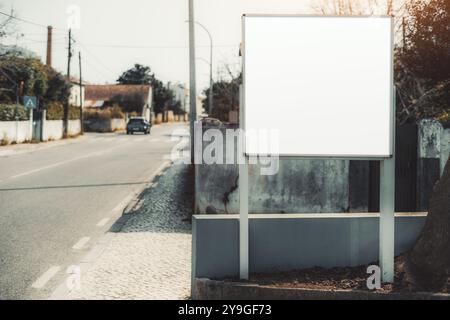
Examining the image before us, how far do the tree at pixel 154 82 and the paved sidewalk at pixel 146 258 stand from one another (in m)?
94.6

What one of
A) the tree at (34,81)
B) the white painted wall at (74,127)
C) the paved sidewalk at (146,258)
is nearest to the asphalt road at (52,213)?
the paved sidewalk at (146,258)

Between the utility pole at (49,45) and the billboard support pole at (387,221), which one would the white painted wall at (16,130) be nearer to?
the utility pole at (49,45)

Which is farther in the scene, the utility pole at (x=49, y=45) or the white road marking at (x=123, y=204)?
the utility pole at (x=49, y=45)

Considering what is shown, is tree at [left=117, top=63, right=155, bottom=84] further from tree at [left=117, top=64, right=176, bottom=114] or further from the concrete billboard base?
A: the concrete billboard base

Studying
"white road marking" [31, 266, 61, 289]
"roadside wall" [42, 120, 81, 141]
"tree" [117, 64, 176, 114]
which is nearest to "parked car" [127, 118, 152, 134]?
"roadside wall" [42, 120, 81, 141]

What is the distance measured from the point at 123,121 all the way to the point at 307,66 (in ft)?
209

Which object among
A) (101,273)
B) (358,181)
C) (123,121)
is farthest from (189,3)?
(123,121)

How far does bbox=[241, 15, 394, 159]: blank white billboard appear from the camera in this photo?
4.98m

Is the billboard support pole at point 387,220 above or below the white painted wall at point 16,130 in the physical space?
below

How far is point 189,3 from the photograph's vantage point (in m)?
18.4

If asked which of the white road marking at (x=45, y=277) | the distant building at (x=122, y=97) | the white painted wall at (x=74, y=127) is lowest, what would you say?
the white road marking at (x=45, y=277)

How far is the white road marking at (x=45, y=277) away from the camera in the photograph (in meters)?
5.80

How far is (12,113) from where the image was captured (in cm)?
3306
